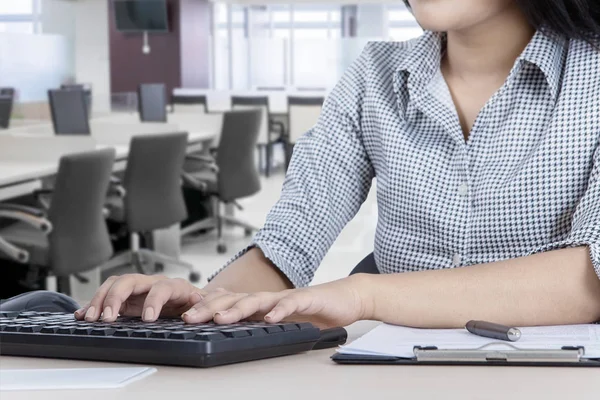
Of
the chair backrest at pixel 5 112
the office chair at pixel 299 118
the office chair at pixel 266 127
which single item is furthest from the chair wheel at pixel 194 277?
the office chair at pixel 266 127

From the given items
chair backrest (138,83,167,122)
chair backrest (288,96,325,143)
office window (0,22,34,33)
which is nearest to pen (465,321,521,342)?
chair backrest (138,83,167,122)

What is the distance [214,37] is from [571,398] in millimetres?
16587

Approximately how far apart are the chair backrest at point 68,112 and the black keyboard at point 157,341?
5.11m

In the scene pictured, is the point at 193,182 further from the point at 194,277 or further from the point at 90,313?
the point at 90,313

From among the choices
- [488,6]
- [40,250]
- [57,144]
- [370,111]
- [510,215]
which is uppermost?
[488,6]

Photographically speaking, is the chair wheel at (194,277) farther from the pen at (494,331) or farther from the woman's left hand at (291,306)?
the pen at (494,331)

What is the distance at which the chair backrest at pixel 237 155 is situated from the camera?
609cm

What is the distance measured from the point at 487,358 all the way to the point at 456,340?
0.29 feet

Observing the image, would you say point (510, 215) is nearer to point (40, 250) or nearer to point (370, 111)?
point (370, 111)

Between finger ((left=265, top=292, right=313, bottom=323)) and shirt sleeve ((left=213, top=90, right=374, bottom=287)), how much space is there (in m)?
0.39

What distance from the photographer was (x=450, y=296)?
1037 millimetres

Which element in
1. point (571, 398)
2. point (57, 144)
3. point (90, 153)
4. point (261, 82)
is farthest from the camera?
point (261, 82)

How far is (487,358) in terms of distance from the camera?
80cm

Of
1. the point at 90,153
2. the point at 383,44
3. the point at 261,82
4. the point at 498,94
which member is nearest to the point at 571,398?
the point at 498,94
